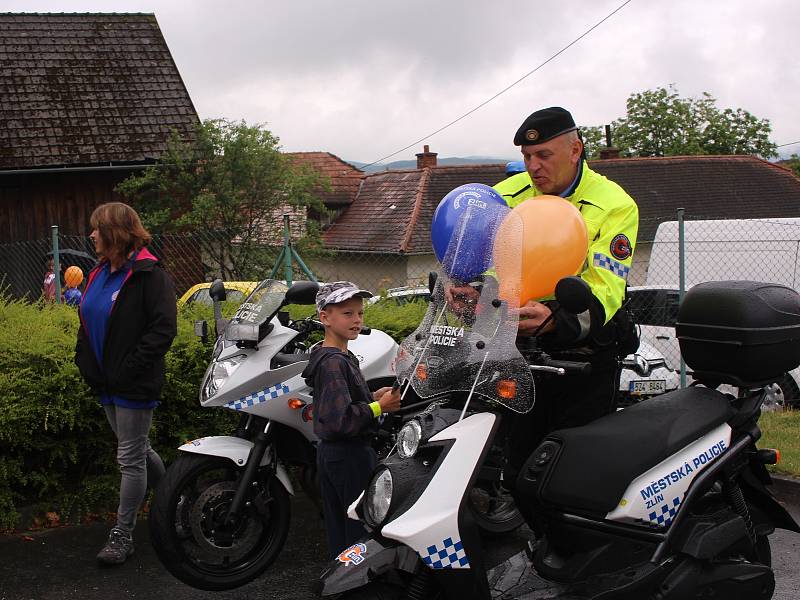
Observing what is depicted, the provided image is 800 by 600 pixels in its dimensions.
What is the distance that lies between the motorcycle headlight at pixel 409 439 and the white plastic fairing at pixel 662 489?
71cm

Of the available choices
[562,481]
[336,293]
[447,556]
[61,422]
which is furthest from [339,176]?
[447,556]

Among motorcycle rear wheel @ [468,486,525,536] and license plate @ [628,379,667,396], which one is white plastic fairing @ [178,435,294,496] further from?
license plate @ [628,379,667,396]

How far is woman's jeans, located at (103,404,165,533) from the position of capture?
15.5 feet

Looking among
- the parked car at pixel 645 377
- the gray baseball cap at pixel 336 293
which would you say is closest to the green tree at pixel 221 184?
the parked car at pixel 645 377

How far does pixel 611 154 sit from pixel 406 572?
1503 inches

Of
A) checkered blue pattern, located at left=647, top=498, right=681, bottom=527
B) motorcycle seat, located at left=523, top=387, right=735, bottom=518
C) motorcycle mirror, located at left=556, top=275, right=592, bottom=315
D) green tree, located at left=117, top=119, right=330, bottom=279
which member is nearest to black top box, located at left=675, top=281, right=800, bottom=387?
motorcycle seat, located at left=523, top=387, right=735, bottom=518

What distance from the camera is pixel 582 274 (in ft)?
11.1

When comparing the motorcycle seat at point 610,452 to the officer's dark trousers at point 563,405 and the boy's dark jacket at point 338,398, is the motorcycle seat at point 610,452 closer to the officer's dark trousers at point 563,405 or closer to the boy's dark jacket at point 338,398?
the officer's dark trousers at point 563,405

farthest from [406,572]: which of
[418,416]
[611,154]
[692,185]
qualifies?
[611,154]

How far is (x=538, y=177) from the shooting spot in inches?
143

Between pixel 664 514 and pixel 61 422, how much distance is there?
3.44 metres

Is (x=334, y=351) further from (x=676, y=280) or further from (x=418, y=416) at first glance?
(x=676, y=280)

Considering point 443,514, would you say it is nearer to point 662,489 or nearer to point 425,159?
point 662,489

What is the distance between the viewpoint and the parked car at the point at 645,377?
790 centimetres
